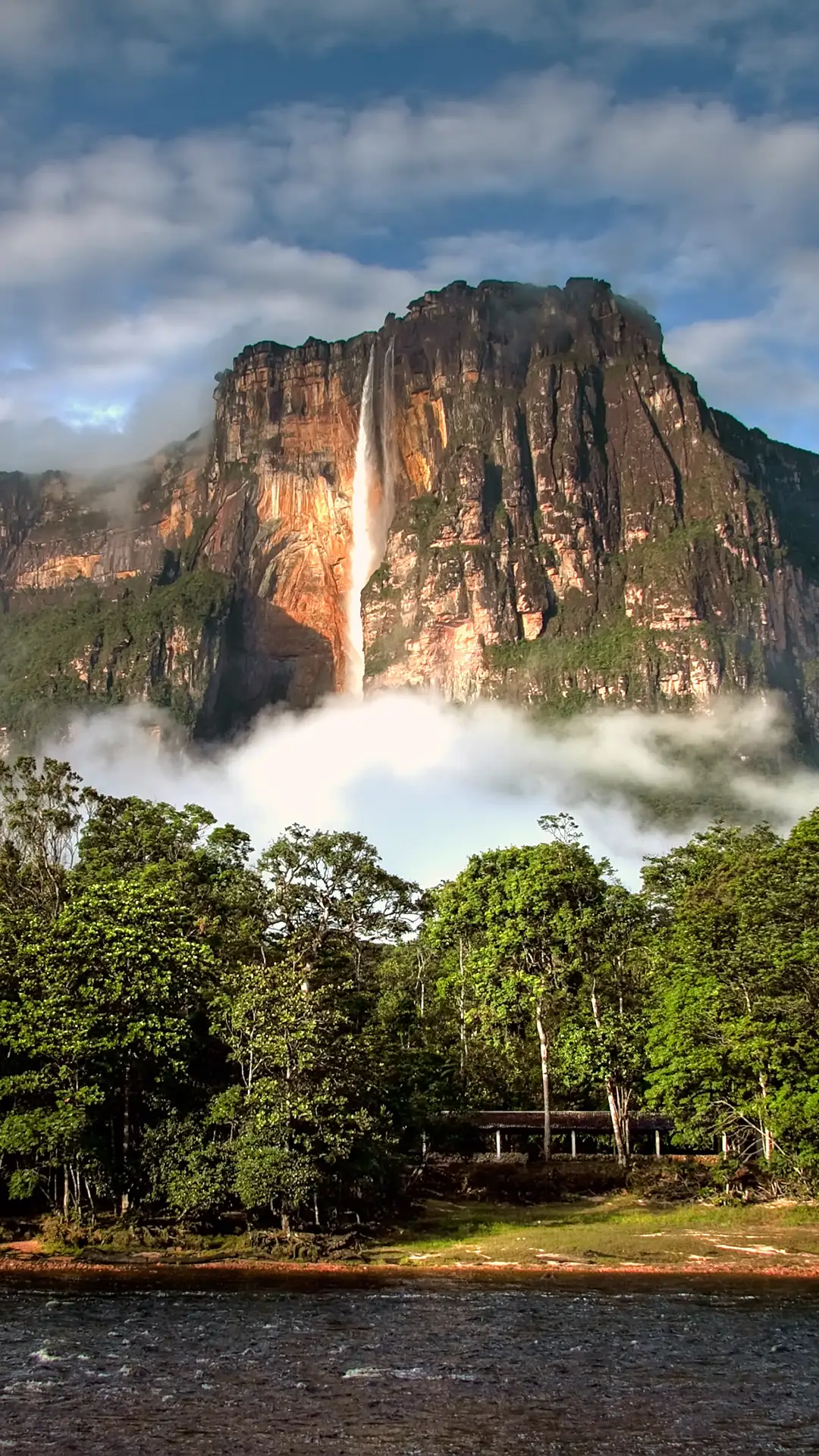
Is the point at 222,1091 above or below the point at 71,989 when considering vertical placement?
below

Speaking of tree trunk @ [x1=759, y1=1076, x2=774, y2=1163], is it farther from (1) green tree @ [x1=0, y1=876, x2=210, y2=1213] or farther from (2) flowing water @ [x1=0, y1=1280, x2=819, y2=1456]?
(1) green tree @ [x1=0, y1=876, x2=210, y2=1213]

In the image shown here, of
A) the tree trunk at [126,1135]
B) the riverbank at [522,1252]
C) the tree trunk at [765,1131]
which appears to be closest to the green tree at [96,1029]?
the tree trunk at [126,1135]

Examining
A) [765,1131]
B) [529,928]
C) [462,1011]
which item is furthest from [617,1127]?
[462,1011]

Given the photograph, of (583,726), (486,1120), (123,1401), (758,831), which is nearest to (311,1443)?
(123,1401)

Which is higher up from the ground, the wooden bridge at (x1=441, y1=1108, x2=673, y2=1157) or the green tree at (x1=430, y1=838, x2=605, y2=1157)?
the green tree at (x1=430, y1=838, x2=605, y2=1157)

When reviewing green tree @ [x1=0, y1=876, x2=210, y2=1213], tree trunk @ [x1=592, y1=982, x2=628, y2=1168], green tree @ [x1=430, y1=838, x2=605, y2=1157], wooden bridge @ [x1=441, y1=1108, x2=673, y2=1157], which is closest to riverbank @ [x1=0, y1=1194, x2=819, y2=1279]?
green tree @ [x1=0, y1=876, x2=210, y2=1213]

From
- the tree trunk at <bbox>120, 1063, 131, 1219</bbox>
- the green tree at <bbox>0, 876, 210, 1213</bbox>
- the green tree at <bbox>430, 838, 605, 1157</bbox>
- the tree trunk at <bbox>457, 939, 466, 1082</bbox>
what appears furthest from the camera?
the tree trunk at <bbox>457, 939, 466, 1082</bbox>

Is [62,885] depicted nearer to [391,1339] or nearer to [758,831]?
[391,1339]
